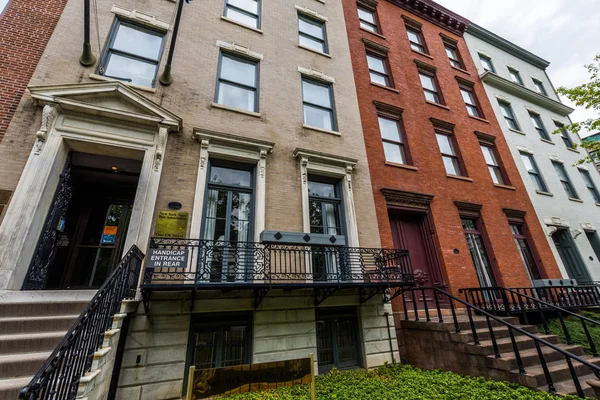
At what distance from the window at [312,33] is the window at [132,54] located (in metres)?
5.73

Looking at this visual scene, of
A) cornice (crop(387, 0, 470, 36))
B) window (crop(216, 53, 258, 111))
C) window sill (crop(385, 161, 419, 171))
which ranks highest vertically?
cornice (crop(387, 0, 470, 36))

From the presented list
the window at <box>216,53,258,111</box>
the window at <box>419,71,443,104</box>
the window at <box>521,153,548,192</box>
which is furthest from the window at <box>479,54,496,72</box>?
the window at <box>216,53,258,111</box>

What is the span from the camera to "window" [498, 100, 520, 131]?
627 inches

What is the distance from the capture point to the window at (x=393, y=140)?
35.7 ft

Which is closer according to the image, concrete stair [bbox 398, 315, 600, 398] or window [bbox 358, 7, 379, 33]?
concrete stair [bbox 398, 315, 600, 398]

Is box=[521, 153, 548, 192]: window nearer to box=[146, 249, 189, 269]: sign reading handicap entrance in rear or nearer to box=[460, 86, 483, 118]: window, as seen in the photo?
box=[460, 86, 483, 118]: window

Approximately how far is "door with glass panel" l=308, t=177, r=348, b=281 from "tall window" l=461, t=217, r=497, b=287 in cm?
599

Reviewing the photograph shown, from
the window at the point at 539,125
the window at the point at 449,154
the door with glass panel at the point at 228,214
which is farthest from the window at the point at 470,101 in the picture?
the door with glass panel at the point at 228,214

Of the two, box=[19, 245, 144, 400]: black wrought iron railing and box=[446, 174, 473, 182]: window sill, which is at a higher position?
box=[446, 174, 473, 182]: window sill

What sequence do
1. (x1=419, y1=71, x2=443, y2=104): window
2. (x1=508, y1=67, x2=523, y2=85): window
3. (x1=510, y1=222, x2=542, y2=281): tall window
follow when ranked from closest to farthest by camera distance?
(x1=510, y1=222, x2=542, y2=281): tall window
(x1=419, y1=71, x2=443, y2=104): window
(x1=508, y1=67, x2=523, y2=85): window

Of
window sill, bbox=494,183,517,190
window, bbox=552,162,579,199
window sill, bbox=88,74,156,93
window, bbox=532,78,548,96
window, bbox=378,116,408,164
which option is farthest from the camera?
window, bbox=532,78,548,96

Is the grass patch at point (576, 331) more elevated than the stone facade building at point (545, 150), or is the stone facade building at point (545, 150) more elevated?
the stone facade building at point (545, 150)

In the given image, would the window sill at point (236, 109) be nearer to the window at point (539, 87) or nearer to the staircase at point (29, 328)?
the staircase at point (29, 328)

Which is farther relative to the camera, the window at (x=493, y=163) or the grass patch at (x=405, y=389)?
the window at (x=493, y=163)
